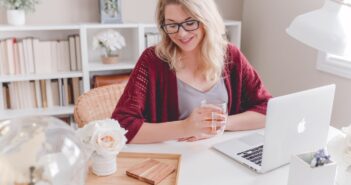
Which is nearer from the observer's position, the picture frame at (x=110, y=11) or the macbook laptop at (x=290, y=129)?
the macbook laptop at (x=290, y=129)

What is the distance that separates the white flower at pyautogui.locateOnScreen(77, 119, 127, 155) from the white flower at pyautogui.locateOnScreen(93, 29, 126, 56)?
1.72m

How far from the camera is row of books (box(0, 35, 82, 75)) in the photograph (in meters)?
2.60

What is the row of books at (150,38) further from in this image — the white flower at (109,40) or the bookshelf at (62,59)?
the white flower at (109,40)

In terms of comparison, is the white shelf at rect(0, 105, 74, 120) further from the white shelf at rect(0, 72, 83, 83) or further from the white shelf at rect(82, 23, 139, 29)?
the white shelf at rect(82, 23, 139, 29)

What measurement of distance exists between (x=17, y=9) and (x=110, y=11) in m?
0.66

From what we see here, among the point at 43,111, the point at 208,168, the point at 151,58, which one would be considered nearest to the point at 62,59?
the point at 43,111

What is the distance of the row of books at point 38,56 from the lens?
8.54 feet

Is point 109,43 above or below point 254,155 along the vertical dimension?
above

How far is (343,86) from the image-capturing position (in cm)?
224

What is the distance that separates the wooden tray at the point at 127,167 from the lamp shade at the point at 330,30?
1.86 ft

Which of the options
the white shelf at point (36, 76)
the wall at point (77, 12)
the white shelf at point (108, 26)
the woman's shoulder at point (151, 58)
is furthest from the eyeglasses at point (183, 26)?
the wall at point (77, 12)

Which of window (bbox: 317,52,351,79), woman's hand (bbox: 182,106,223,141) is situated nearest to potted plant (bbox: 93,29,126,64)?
window (bbox: 317,52,351,79)

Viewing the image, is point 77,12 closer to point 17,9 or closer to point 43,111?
point 17,9

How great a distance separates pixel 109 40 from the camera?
2711mm
